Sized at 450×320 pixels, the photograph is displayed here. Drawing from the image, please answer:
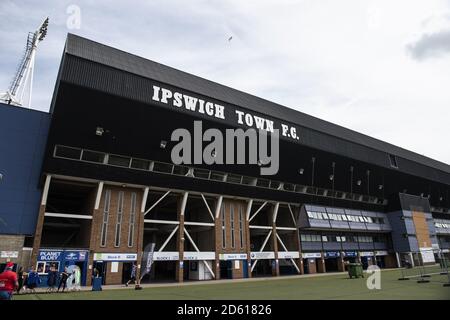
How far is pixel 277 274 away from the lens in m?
45.9

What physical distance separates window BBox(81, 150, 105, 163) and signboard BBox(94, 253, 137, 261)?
1047 centimetres

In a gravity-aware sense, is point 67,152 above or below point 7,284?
above

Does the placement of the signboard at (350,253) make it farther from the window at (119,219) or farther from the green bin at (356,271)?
the window at (119,219)

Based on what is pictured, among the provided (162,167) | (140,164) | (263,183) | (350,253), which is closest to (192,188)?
(162,167)

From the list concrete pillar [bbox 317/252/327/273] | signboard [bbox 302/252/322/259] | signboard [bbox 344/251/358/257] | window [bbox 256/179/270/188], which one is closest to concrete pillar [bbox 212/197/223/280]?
window [bbox 256/179/270/188]

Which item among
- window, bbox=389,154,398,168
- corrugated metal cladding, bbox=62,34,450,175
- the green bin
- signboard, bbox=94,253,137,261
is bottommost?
the green bin

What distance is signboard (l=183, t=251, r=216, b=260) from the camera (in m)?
39.3

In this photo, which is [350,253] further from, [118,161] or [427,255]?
[118,161]

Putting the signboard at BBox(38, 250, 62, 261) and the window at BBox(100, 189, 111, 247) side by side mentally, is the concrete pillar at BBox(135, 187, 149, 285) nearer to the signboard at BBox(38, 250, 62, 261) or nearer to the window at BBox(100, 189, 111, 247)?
the window at BBox(100, 189, 111, 247)

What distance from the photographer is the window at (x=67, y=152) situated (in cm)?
3391

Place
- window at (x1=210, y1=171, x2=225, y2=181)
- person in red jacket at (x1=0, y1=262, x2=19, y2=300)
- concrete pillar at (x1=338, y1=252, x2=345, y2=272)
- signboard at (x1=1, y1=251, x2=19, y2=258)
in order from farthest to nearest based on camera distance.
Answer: concrete pillar at (x1=338, y1=252, x2=345, y2=272) → window at (x1=210, y1=171, x2=225, y2=181) → signboard at (x1=1, y1=251, x2=19, y2=258) → person in red jacket at (x1=0, y1=262, x2=19, y2=300)

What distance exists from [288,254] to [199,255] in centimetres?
1573

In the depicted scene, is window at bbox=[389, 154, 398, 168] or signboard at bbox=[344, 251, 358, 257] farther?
window at bbox=[389, 154, 398, 168]

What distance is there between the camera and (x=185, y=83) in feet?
132
